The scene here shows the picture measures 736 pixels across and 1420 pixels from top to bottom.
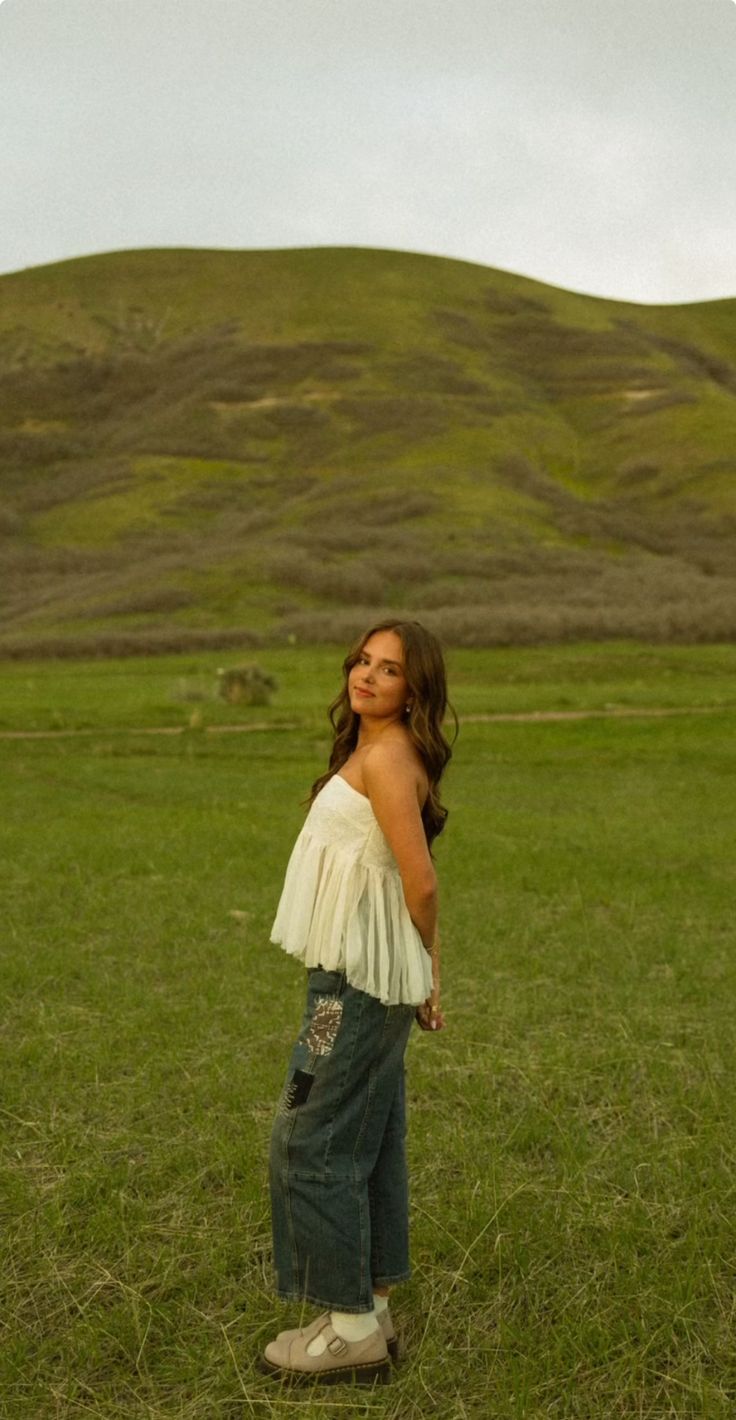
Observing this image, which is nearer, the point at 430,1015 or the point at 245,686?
the point at 430,1015

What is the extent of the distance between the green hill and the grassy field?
41318mm

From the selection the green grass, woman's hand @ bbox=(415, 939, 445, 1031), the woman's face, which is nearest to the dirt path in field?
the green grass

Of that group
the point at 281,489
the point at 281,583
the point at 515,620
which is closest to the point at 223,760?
the point at 515,620

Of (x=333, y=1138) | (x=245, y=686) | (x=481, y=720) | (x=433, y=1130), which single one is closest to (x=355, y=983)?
(x=333, y=1138)

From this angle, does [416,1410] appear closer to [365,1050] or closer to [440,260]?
[365,1050]

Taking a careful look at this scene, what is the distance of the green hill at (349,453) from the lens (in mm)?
66500

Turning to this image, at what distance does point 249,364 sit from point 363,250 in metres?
44.9

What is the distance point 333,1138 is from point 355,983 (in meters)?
0.54

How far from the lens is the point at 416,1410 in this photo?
416cm

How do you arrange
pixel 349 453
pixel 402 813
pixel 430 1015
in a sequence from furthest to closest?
1. pixel 349 453
2. pixel 430 1015
3. pixel 402 813

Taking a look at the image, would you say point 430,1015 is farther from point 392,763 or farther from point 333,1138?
point 392,763

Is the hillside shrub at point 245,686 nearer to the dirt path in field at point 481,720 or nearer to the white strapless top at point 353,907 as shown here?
the dirt path in field at point 481,720

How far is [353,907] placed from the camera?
4203mm

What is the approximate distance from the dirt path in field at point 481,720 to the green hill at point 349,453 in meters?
21.8
